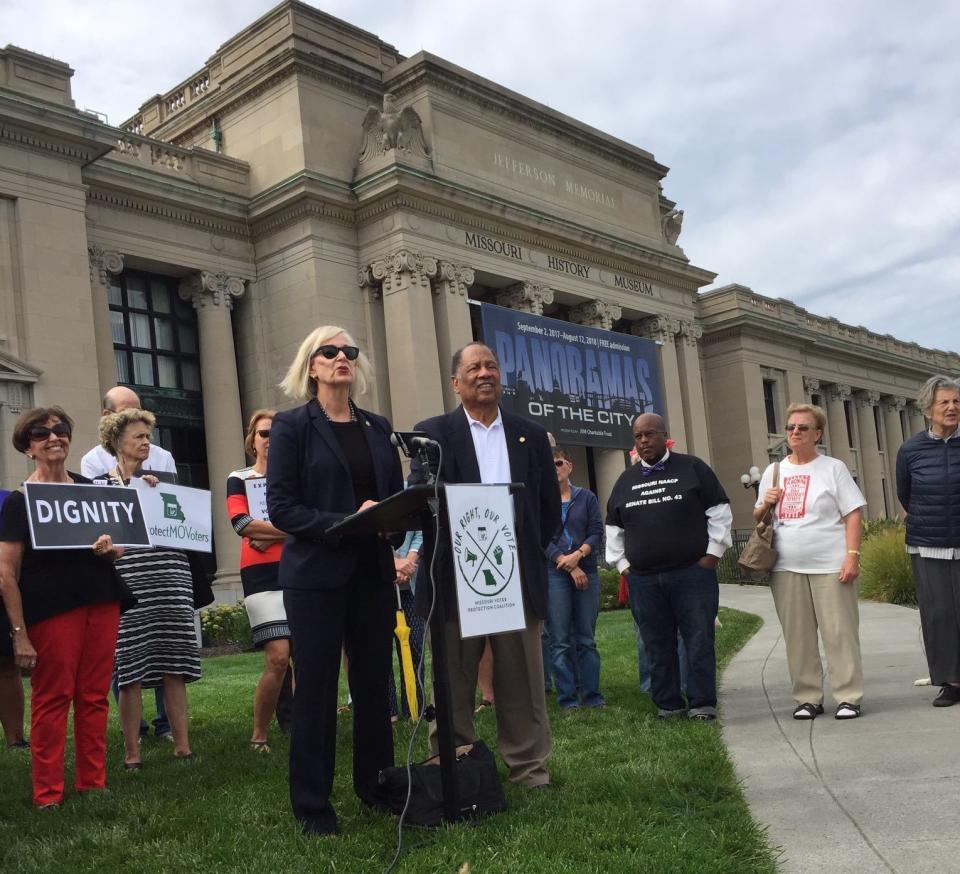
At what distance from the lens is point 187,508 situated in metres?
7.54

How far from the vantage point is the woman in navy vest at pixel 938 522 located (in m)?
8.23

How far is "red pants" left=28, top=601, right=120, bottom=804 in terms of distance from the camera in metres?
6.13

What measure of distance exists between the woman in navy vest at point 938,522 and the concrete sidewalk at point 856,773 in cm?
53

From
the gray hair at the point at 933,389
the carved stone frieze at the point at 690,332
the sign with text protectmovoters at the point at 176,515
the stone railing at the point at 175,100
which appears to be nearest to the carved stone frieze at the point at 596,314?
the carved stone frieze at the point at 690,332

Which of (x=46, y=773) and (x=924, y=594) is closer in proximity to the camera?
(x=46, y=773)

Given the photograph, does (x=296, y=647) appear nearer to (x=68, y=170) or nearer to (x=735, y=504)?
(x=68, y=170)

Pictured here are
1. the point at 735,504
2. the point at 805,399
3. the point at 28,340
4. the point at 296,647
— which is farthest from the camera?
the point at 805,399

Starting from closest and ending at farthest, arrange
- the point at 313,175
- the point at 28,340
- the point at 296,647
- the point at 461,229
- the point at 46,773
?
1. the point at 296,647
2. the point at 46,773
3. the point at 28,340
4. the point at 313,175
5. the point at 461,229

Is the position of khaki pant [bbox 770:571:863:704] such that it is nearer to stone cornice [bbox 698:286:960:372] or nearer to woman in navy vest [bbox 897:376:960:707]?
woman in navy vest [bbox 897:376:960:707]

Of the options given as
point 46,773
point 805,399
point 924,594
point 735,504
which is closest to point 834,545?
point 924,594

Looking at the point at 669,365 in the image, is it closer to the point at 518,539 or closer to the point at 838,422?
the point at 838,422

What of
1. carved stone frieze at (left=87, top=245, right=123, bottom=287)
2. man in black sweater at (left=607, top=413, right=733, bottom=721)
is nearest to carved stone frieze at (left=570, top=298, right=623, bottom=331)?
carved stone frieze at (left=87, top=245, right=123, bottom=287)

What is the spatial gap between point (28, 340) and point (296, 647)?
808 inches

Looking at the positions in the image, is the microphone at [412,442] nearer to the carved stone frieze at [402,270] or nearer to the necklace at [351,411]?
the necklace at [351,411]
